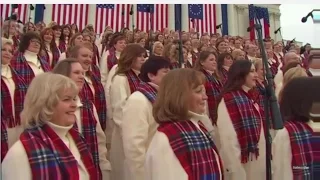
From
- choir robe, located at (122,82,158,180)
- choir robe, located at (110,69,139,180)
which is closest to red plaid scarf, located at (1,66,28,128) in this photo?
choir robe, located at (110,69,139,180)

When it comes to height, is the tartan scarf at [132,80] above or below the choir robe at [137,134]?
above

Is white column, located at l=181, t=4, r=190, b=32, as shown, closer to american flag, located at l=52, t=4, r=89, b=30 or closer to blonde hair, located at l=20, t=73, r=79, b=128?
american flag, located at l=52, t=4, r=89, b=30

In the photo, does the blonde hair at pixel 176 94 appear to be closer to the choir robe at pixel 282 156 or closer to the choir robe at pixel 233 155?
the choir robe at pixel 282 156

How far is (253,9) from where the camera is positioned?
227 cm

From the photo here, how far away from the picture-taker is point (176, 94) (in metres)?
1.74

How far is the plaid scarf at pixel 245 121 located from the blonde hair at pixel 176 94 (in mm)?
795

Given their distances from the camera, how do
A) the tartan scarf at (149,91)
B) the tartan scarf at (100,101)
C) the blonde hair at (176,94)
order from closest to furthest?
the blonde hair at (176,94) → the tartan scarf at (149,91) → the tartan scarf at (100,101)

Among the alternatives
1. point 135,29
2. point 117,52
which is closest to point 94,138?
point 117,52

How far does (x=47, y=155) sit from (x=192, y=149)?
0.54 meters

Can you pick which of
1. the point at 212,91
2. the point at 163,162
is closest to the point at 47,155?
the point at 163,162

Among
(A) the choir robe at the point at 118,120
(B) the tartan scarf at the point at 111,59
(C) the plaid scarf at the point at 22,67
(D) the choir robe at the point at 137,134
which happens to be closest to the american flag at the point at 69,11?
(C) the plaid scarf at the point at 22,67

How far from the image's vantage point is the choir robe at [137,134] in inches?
83.0

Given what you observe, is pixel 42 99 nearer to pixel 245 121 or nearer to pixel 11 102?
pixel 11 102

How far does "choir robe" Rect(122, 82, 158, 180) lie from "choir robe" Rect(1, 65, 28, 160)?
680 millimetres
